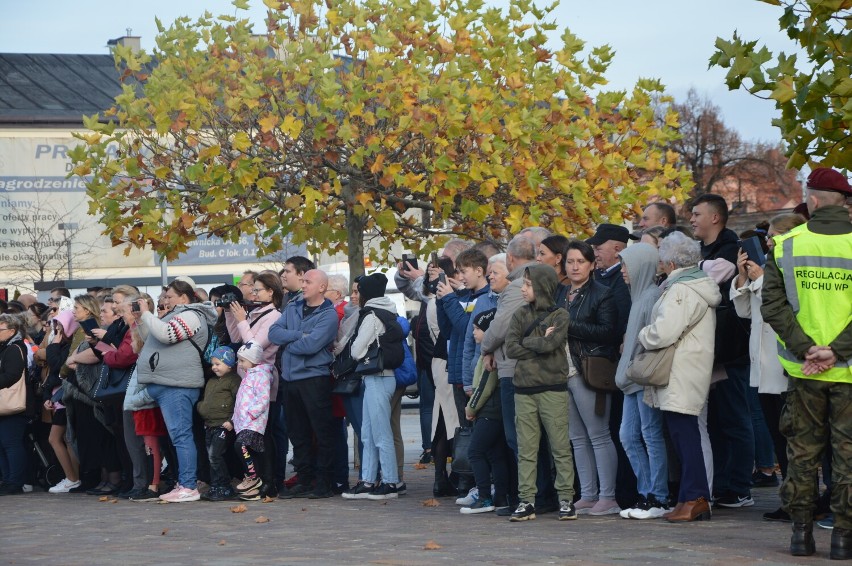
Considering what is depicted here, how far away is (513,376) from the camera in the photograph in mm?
→ 9812

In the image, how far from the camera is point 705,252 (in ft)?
32.3

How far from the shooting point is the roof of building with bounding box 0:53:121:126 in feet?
172

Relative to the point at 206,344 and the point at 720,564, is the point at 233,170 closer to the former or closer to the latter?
the point at 206,344

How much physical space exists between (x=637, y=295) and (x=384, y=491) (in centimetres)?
344

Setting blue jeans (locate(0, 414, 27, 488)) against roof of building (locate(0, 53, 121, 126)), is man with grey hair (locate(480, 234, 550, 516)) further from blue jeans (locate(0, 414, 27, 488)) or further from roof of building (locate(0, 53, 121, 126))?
roof of building (locate(0, 53, 121, 126))

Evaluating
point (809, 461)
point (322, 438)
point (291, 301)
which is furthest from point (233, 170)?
point (809, 461)

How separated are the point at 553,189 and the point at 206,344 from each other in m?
3.93

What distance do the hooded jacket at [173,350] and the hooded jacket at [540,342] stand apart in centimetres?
371

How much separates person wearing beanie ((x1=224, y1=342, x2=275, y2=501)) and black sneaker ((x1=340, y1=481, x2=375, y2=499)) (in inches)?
33.2

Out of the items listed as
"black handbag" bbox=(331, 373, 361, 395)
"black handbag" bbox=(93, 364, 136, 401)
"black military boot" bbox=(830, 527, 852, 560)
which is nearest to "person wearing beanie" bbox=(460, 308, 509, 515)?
"black handbag" bbox=(331, 373, 361, 395)

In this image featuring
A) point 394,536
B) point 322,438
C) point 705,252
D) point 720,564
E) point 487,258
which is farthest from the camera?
point 322,438

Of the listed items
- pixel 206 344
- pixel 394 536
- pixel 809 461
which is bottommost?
pixel 394 536

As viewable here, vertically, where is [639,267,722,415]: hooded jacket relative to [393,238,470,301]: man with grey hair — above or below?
below

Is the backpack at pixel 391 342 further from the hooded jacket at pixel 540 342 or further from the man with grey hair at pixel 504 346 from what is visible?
the hooded jacket at pixel 540 342
